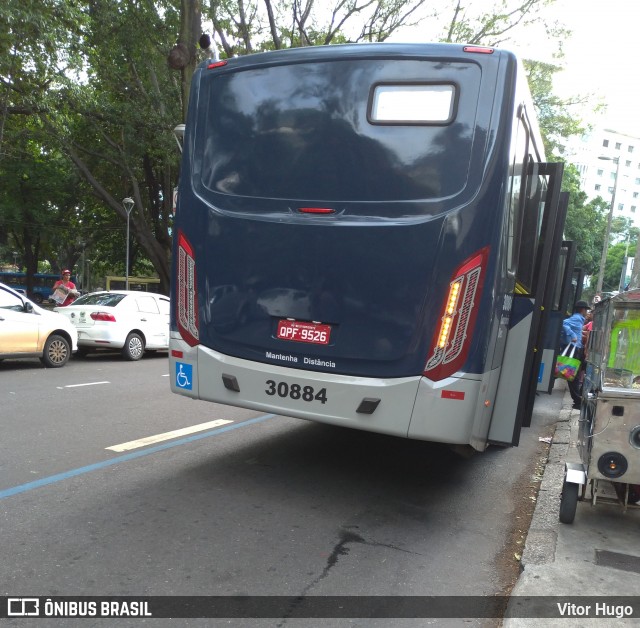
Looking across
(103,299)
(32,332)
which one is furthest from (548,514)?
(103,299)

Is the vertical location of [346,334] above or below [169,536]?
above

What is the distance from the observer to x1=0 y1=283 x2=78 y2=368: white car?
35.8ft

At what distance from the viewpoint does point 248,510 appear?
459cm

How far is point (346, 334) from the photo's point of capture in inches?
178

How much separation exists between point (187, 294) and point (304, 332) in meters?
1.11

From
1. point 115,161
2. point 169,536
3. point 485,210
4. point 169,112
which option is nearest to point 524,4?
point 169,112

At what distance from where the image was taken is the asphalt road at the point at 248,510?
138 inches

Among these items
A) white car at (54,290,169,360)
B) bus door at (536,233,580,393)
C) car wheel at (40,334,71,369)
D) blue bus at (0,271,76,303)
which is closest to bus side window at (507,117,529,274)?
bus door at (536,233,580,393)

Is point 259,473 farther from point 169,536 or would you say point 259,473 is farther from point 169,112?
point 169,112

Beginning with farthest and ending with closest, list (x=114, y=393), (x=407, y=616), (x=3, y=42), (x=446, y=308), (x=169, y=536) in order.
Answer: (x=3, y=42) < (x=114, y=393) < (x=446, y=308) < (x=169, y=536) < (x=407, y=616)

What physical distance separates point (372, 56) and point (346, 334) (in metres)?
2.02

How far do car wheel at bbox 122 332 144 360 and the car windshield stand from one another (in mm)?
803

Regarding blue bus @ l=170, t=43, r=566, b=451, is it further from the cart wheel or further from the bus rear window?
the cart wheel

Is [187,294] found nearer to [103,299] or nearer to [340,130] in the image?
[340,130]
